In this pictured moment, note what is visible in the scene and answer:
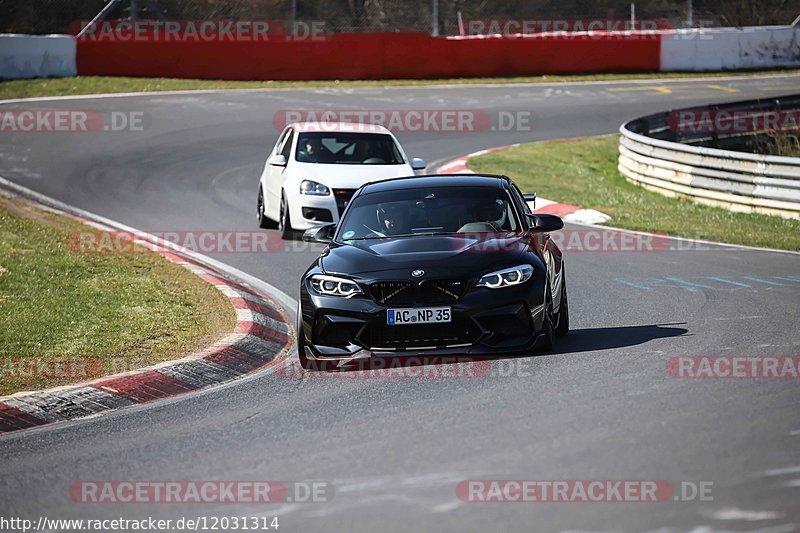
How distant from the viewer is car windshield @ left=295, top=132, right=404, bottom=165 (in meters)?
17.4

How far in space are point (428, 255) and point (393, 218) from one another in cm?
112

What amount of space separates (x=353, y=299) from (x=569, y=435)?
282 cm

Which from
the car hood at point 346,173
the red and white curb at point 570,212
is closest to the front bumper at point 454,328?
the car hood at point 346,173

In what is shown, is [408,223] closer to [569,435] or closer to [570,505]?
[569,435]

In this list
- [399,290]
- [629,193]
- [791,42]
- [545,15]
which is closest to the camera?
[399,290]

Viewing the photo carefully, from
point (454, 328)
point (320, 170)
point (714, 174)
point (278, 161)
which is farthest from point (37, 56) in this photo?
point (454, 328)

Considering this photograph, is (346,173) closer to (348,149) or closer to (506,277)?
(348,149)

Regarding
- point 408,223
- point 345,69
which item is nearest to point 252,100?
point 345,69

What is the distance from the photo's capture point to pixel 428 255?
30.2ft

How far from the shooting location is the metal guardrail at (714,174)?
61.3 feet

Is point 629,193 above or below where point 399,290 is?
below

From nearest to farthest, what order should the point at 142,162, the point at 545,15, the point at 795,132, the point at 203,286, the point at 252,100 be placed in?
the point at 203,286 → the point at 142,162 → the point at 795,132 → the point at 252,100 → the point at 545,15

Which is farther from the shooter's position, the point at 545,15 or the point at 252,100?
the point at 545,15

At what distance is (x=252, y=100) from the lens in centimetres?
3247
